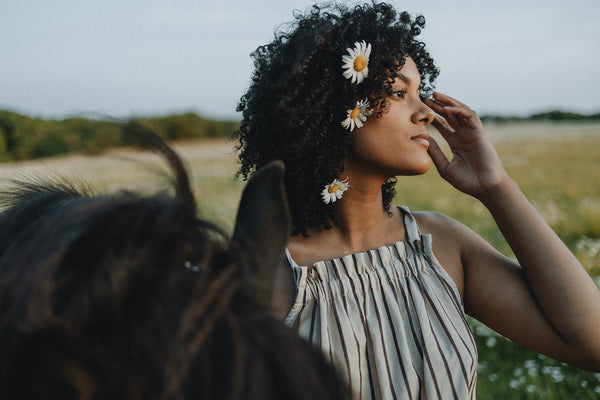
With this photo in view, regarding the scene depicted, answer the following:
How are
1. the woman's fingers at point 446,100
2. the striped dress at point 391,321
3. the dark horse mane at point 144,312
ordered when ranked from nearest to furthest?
the dark horse mane at point 144,312
the striped dress at point 391,321
the woman's fingers at point 446,100

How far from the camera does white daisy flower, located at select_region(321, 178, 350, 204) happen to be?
2.00 meters

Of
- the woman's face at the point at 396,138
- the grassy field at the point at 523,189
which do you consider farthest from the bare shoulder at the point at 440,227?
the grassy field at the point at 523,189

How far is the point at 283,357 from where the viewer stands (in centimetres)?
69

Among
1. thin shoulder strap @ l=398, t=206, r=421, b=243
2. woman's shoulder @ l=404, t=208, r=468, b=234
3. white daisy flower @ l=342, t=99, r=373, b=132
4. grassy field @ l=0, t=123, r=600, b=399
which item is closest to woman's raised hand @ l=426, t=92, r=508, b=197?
woman's shoulder @ l=404, t=208, r=468, b=234

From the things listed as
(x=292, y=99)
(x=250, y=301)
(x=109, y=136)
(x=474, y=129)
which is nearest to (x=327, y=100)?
(x=292, y=99)

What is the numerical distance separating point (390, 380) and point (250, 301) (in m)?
1.11

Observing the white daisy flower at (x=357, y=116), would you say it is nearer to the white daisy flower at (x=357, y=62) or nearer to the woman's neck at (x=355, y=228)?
the white daisy flower at (x=357, y=62)

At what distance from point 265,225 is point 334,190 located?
46.0 inches

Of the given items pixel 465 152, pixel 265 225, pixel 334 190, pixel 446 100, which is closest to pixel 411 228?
pixel 334 190

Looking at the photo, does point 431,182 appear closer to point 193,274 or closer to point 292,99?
point 292,99

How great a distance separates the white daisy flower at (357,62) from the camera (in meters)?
1.88

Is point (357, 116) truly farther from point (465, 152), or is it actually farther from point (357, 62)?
point (465, 152)

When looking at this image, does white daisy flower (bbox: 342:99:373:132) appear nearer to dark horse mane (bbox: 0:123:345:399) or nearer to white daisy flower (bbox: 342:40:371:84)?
white daisy flower (bbox: 342:40:371:84)

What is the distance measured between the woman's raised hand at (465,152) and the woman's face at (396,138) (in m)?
0.22
